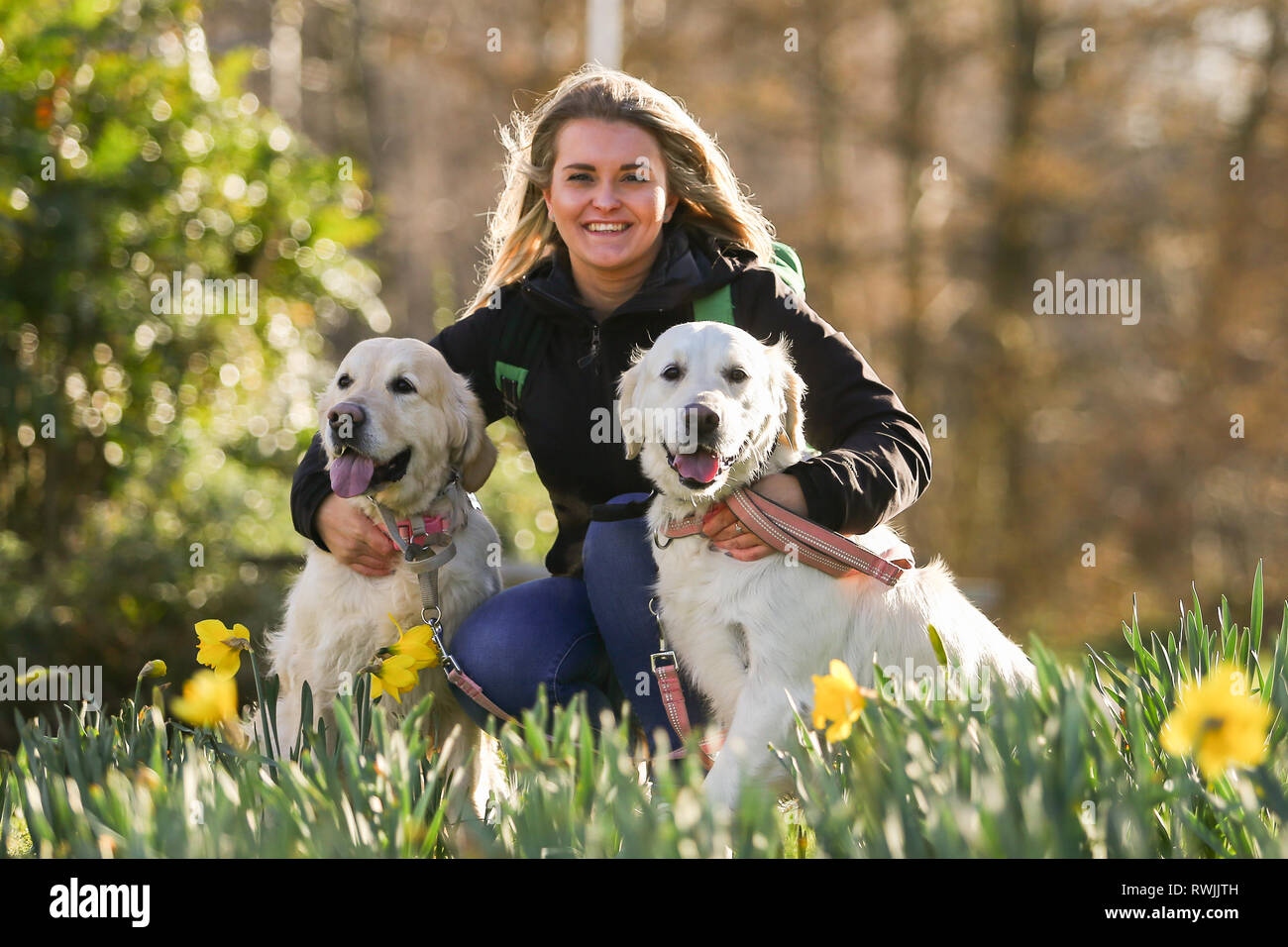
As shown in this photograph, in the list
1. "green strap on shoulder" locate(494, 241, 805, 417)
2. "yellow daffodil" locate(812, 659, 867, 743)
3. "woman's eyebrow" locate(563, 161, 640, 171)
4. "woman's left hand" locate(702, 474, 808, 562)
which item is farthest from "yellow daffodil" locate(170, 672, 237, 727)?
"woman's eyebrow" locate(563, 161, 640, 171)

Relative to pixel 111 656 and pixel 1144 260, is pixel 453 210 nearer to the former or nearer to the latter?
pixel 1144 260

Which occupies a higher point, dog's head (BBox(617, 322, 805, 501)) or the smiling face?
the smiling face

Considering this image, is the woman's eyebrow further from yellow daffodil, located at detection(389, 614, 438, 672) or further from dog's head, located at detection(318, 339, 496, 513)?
yellow daffodil, located at detection(389, 614, 438, 672)

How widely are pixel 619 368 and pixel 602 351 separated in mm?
61

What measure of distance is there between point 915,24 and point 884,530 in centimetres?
918

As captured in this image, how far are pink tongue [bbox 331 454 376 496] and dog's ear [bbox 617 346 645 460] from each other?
60 cm

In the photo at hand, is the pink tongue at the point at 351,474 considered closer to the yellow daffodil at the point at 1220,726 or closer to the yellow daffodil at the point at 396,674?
the yellow daffodil at the point at 396,674

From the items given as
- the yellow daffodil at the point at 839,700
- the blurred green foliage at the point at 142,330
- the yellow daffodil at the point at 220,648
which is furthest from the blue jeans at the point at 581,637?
the blurred green foliage at the point at 142,330

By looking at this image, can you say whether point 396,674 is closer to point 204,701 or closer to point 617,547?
point 204,701

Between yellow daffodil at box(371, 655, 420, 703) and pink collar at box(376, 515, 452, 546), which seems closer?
yellow daffodil at box(371, 655, 420, 703)

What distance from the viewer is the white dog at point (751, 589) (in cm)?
253

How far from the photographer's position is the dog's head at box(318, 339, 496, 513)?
2803 mm

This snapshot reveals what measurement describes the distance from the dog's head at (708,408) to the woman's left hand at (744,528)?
4 centimetres

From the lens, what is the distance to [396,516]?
298 centimetres
